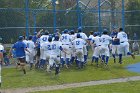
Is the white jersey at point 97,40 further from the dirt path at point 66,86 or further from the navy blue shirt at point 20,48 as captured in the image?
the navy blue shirt at point 20,48

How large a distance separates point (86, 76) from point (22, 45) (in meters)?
3.98

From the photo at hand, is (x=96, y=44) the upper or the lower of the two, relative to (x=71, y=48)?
upper

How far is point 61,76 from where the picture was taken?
1955 centimetres

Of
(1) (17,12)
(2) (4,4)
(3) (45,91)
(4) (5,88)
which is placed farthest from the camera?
(2) (4,4)

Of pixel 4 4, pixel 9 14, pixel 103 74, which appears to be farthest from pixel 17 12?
pixel 103 74

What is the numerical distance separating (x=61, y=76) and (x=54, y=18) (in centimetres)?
887

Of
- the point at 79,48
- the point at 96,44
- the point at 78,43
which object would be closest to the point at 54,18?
the point at 96,44

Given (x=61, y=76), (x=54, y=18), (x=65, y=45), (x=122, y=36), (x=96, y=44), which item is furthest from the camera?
(x=54, y=18)

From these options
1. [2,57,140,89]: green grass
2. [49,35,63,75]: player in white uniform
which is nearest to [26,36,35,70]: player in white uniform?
[2,57,140,89]: green grass

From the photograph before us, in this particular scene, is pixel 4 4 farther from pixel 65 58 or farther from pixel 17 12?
pixel 65 58

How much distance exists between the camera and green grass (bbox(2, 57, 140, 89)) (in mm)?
17677

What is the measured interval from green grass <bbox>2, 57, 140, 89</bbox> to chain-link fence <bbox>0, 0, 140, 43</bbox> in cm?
599

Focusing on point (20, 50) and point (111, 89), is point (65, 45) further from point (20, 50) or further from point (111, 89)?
point (111, 89)

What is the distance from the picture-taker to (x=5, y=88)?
16484 millimetres
